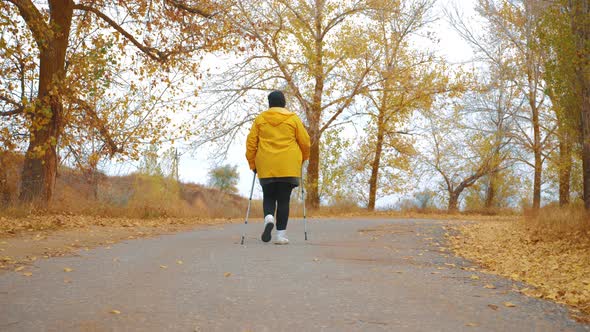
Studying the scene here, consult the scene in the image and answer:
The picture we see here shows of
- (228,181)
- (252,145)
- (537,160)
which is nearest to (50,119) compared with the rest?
(252,145)

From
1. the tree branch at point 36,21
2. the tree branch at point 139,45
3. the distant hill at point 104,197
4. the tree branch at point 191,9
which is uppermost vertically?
the tree branch at point 191,9

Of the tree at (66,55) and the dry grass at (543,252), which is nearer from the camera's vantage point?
the dry grass at (543,252)

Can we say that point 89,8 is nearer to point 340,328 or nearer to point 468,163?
point 340,328

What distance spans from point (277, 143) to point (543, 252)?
520cm

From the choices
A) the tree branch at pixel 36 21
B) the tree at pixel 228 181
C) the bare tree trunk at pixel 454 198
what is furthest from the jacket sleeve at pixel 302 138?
the tree at pixel 228 181

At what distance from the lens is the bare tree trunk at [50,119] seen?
14.9 metres

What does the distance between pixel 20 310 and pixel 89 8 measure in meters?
13.7

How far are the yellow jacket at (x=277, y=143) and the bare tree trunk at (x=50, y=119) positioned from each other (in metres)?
7.50

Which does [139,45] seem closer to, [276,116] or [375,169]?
[276,116]

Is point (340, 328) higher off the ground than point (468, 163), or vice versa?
point (468, 163)

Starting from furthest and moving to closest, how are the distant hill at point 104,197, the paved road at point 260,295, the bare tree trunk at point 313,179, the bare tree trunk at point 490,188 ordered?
1. the bare tree trunk at point 490,188
2. the bare tree trunk at point 313,179
3. the distant hill at point 104,197
4. the paved road at point 260,295

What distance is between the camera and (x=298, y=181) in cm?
916

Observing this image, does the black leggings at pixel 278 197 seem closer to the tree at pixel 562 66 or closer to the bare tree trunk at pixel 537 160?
the tree at pixel 562 66

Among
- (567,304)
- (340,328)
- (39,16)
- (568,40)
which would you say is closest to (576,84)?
(568,40)
